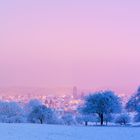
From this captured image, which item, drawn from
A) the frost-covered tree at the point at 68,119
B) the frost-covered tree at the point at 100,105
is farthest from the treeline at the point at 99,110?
the frost-covered tree at the point at 68,119

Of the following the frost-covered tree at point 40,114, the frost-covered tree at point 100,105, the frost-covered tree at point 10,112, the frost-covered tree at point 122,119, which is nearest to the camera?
the frost-covered tree at point 100,105

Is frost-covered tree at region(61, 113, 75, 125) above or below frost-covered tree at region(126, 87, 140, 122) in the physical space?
below

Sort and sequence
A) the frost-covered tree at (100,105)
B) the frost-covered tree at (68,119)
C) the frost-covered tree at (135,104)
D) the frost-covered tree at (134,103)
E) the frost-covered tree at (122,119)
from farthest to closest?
the frost-covered tree at (68,119)
the frost-covered tree at (122,119)
the frost-covered tree at (100,105)
the frost-covered tree at (134,103)
the frost-covered tree at (135,104)

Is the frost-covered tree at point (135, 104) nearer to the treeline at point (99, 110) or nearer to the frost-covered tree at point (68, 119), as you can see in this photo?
the treeline at point (99, 110)

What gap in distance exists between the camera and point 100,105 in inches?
2901

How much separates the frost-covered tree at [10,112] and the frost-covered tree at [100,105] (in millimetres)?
21117

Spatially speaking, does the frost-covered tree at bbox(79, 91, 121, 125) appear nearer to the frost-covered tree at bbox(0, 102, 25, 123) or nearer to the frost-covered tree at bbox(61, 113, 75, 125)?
the frost-covered tree at bbox(0, 102, 25, 123)

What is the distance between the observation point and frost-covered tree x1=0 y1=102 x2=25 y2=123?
91875 mm

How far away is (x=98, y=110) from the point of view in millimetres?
73188

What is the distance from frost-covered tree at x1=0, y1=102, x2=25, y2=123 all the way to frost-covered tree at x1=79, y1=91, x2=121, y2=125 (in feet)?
69.3

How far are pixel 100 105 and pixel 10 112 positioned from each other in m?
30.0

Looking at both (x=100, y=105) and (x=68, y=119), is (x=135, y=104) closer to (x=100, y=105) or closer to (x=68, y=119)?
(x=100, y=105)

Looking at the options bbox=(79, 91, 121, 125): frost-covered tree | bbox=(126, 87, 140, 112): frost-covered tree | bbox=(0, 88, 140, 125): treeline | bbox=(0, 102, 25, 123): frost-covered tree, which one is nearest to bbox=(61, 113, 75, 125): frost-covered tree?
bbox=(0, 102, 25, 123): frost-covered tree

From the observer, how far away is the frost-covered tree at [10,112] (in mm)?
91875
